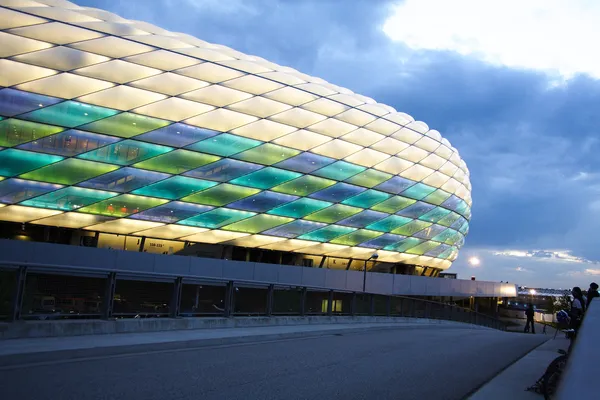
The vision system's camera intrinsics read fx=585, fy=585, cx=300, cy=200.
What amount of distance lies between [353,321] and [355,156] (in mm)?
20614

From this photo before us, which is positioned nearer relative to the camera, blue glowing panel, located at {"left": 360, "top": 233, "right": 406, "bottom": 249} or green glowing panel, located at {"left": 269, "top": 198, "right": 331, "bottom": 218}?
green glowing panel, located at {"left": 269, "top": 198, "right": 331, "bottom": 218}

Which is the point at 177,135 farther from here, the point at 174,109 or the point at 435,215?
the point at 435,215

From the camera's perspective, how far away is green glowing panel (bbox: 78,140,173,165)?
29.8 m

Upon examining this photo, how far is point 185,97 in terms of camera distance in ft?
103

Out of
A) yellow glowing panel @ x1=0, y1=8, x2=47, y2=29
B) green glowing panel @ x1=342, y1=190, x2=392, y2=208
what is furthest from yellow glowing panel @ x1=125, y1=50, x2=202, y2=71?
green glowing panel @ x1=342, y1=190, x2=392, y2=208

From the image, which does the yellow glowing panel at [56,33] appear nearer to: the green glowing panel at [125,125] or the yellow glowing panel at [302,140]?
the green glowing panel at [125,125]

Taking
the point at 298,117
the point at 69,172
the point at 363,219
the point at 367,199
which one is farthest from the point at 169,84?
the point at 363,219

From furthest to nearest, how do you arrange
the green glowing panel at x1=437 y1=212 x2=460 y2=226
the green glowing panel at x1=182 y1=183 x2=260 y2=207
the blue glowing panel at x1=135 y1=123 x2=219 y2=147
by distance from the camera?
the green glowing panel at x1=437 y1=212 x2=460 y2=226 → the green glowing panel at x1=182 y1=183 x2=260 y2=207 → the blue glowing panel at x1=135 y1=123 x2=219 y2=147

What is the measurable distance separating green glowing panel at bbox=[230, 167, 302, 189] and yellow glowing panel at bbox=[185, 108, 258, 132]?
10.2 feet

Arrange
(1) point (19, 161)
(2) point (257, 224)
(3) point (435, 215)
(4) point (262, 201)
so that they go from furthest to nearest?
(3) point (435, 215) → (2) point (257, 224) → (4) point (262, 201) → (1) point (19, 161)

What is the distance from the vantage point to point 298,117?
118ft

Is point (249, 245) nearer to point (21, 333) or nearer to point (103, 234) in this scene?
point (103, 234)

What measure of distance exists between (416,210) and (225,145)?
18157 millimetres

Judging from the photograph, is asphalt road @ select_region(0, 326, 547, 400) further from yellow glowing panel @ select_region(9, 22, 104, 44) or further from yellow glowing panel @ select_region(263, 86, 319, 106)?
yellow glowing panel @ select_region(263, 86, 319, 106)
